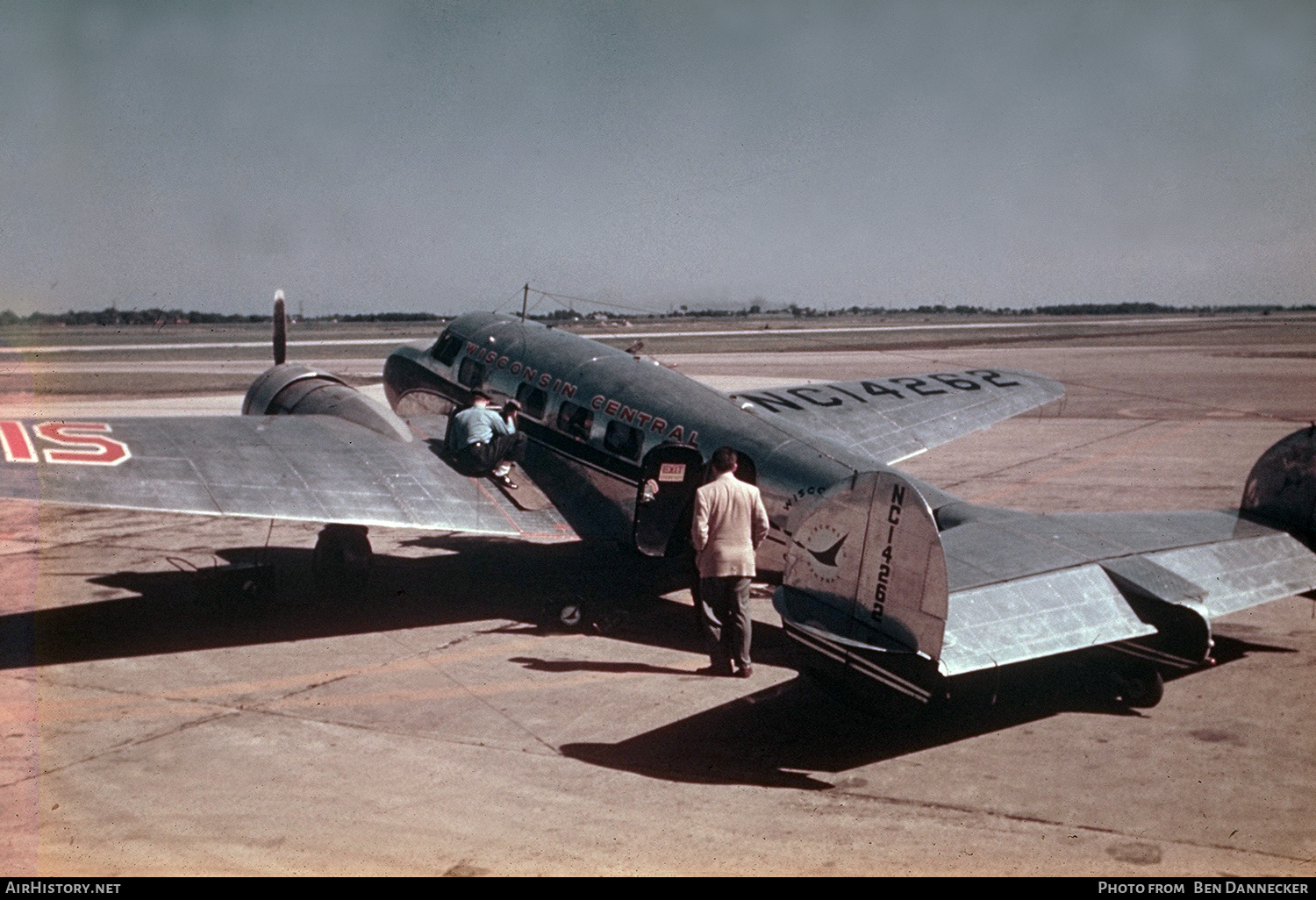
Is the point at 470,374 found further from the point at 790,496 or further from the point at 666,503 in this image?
the point at 790,496

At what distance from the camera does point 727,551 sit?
9.88 m

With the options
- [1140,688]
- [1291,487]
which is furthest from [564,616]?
[1291,487]

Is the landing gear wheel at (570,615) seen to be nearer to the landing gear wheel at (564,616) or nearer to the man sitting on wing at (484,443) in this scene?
the landing gear wheel at (564,616)

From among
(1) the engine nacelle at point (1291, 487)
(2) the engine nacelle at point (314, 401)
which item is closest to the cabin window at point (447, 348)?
(2) the engine nacelle at point (314, 401)

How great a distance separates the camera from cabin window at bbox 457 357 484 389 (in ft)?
52.5

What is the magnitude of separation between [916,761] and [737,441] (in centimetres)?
468

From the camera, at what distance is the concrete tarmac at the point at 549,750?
6.54m

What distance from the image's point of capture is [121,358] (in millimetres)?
73688

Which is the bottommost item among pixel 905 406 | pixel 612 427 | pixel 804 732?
pixel 804 732

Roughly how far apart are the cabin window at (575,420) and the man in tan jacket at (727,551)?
3869mm

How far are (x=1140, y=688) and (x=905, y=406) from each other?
341 inches
